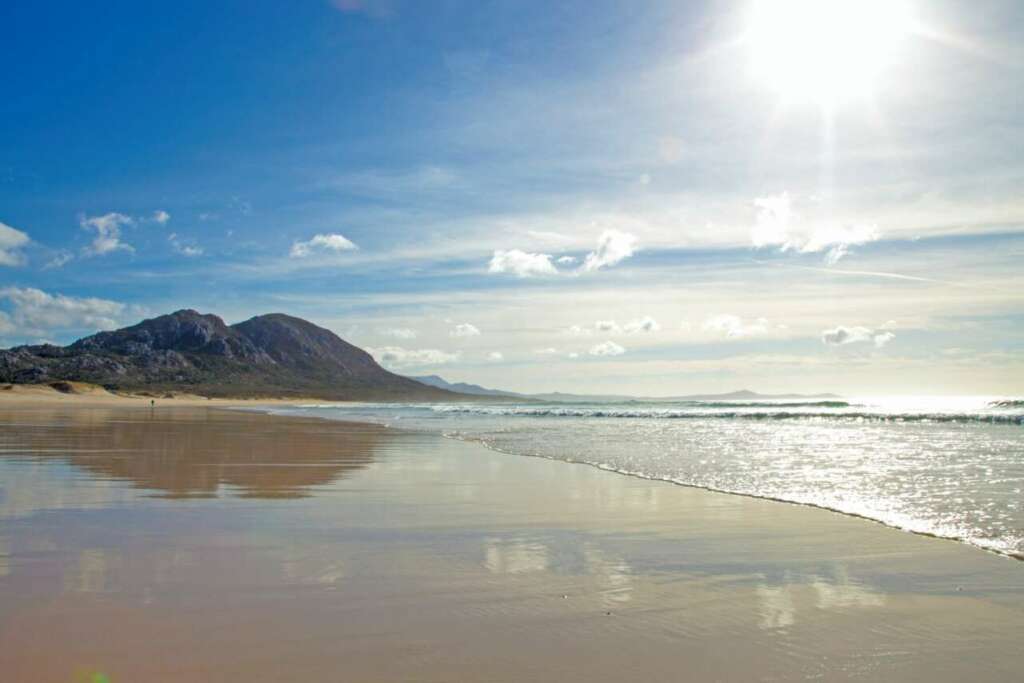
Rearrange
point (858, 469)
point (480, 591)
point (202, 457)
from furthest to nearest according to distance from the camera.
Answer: point (202, 457)
point (858, 469)
point (480, 591)

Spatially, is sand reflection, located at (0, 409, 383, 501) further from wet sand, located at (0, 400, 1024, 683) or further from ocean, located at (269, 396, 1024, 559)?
ocean, located at (269, 396, 1024, 559)

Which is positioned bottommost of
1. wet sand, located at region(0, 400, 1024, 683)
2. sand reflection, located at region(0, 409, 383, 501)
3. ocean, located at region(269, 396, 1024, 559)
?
sand reflection, located at region(0, 409, 383, 501)

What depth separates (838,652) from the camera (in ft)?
16.7

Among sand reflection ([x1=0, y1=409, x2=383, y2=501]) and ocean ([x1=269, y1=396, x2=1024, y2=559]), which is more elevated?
ocean ([x1=269, y1=396, x2=1024, y2=559])

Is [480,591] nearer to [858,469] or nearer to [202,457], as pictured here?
[858,469]

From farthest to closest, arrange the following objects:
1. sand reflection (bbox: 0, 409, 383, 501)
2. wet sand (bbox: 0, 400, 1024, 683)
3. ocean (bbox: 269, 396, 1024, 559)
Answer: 1. sand reflection (bbox: 0, 409, 383, 501)
2. ocean (bbox: 269, 396, 1024, 559)
3. wet sand (bbox: 0, 400, 1024, 683)

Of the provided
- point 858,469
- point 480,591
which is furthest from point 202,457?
point 858,469

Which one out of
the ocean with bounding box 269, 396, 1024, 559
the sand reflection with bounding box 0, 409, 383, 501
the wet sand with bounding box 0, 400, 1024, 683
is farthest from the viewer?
the sand reflection with bounding box 0, 409, 383, 501

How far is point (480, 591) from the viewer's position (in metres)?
6.44

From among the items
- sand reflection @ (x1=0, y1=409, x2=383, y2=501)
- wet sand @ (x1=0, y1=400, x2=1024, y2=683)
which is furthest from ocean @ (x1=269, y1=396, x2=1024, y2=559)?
sand reflection @ (x1=0, y1=409, x2=383, y2=501)

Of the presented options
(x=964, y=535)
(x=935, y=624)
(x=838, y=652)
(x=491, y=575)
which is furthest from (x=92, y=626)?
(x=964, y=535)

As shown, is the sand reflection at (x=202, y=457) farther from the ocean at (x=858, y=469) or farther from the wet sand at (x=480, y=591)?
the ocean at (x=858, y=469)

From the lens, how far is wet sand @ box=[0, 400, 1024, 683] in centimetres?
482

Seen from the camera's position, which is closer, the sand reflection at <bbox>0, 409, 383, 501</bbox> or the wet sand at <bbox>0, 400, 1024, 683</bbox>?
the wet sand at <bbox>0, 400, 1024, 683</bbox>
